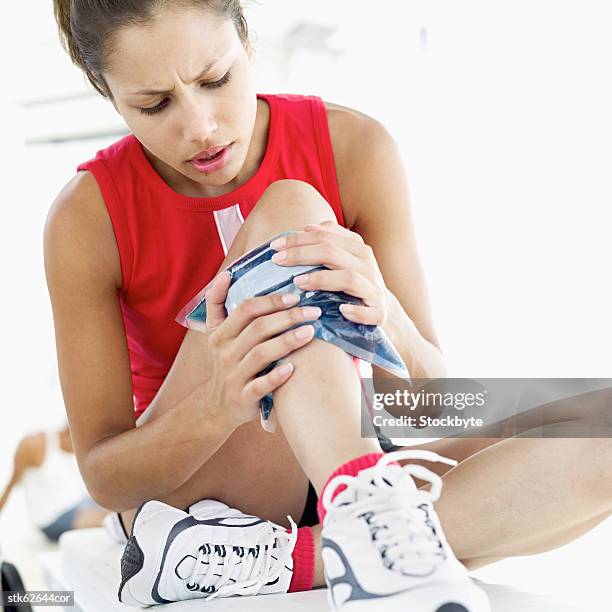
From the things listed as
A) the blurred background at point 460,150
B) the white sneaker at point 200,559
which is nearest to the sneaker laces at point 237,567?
the white sneaker at point 200,559

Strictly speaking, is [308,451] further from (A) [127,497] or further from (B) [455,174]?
(B) [455,174]

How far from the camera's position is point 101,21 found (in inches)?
39.9

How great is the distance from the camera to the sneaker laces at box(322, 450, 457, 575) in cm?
71

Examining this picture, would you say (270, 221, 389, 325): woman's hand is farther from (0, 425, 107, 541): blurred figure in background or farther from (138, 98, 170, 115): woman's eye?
(0, 425, 107, 541): blurred figure in background

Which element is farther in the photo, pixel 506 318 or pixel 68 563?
pixel 506 318

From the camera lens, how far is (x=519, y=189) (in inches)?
157

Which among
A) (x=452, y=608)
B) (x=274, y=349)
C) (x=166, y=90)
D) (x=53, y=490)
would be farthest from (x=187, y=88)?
(x=53, y=490)

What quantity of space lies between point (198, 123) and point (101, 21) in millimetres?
177

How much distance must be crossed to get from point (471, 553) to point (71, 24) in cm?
85

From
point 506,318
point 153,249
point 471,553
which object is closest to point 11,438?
point 506,318

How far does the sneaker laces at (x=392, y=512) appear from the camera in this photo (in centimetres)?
71

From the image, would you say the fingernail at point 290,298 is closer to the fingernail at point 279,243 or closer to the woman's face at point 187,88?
the fingernail at point 279,243

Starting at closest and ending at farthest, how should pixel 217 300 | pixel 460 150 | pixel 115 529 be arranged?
1. pixel 217 300
2. pixel 115 529
3. pixel 460 150

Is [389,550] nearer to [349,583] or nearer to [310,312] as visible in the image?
[349,583]
